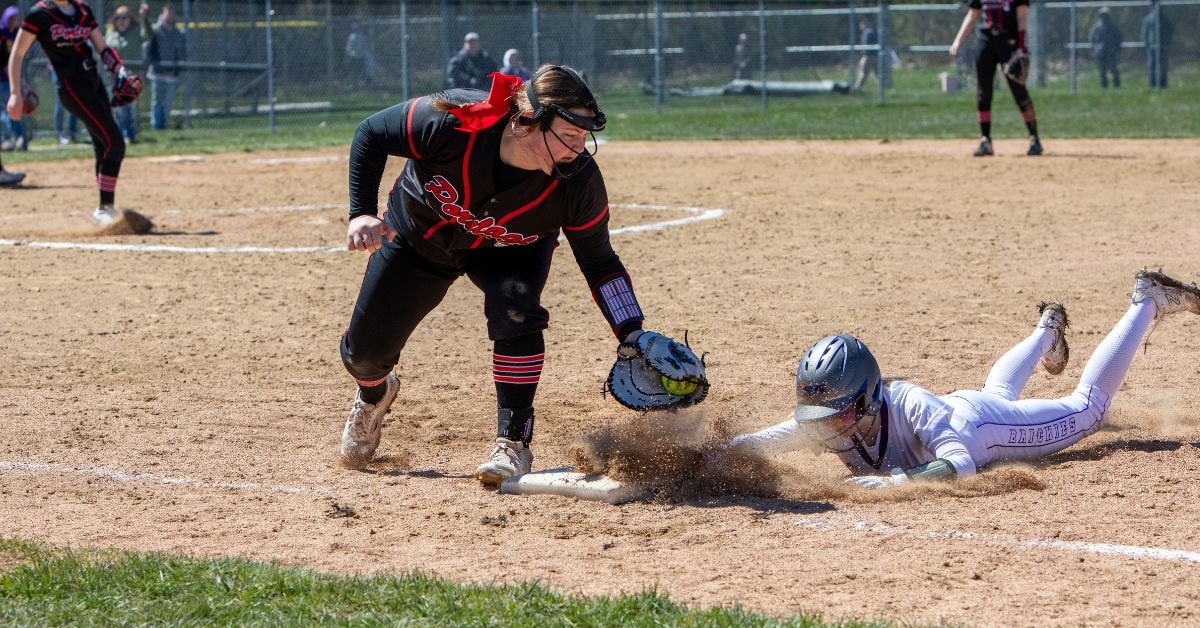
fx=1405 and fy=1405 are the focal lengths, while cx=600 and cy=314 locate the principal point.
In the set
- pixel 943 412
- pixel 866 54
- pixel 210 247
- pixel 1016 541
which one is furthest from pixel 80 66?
pixel 866 54

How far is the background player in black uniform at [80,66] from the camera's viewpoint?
11.4m

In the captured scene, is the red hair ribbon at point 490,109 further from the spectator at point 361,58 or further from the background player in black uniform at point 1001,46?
the spectator at point 361,58

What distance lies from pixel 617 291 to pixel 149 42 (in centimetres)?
2025

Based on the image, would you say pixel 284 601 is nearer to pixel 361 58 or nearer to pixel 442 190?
pixel 442 190

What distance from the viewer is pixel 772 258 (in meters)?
9.98

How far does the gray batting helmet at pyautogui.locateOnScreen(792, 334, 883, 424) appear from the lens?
5000 millimetres

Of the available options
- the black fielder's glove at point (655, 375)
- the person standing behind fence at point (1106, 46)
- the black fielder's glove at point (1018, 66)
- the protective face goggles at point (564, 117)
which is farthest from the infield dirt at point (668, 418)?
the person standing behind fence at point (1106, 46)

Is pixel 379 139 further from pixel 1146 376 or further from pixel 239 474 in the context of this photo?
pixel 1146 376

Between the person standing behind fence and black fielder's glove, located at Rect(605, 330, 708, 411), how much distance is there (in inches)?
1008

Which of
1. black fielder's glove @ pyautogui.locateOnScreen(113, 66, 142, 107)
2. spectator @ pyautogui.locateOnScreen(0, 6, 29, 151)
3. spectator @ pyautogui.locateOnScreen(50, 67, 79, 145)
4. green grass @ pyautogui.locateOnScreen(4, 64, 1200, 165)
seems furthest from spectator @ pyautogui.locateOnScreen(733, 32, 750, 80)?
black fielder's glove @ pyautogui.locateOnScreen(113, 66, 142, 107)

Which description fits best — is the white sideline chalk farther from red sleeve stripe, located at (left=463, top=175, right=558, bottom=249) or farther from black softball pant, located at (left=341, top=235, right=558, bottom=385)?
red sleeve stripe, located at (left=463, top=175, right=558, bottom=249)

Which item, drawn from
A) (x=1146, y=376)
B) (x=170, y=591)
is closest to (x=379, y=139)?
(x=170, y=591)

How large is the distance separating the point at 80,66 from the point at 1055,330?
8.48 meters

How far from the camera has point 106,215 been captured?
38.3ft
